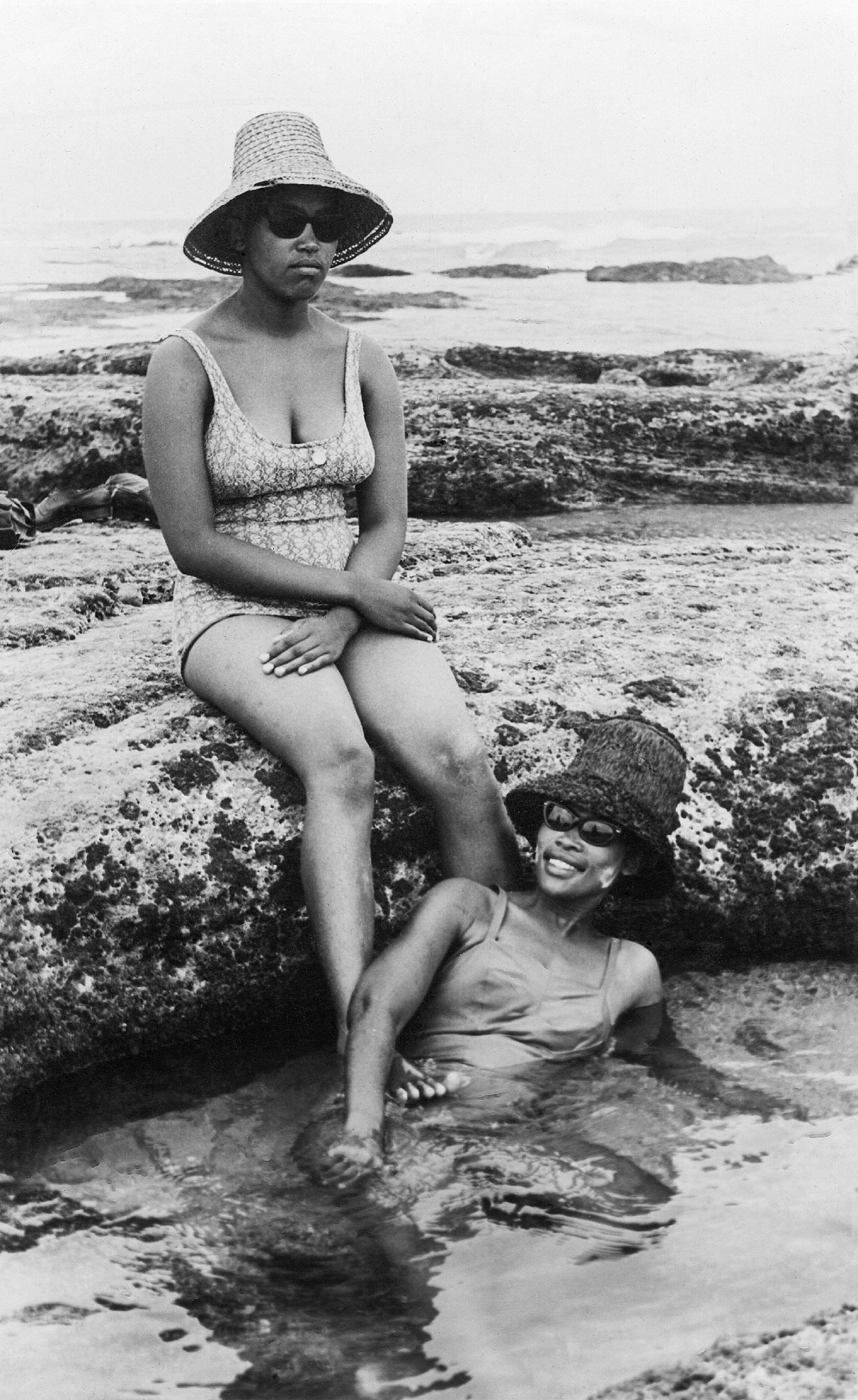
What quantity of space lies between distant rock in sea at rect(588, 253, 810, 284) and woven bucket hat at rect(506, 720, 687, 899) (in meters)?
5.13

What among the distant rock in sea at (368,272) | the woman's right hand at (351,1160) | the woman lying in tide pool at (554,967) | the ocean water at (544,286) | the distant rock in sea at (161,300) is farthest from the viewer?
the distant rock in sea at (368,272)

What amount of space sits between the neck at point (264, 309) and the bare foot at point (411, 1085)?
2009 mm

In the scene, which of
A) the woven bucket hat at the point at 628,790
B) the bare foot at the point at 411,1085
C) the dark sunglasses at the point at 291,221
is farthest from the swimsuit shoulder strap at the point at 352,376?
the bare foot at the point at 411,1085

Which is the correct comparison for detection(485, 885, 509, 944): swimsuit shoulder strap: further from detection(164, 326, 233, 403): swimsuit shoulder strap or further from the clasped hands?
detection(164, 326, 233, 403): swimsuit shoulder strap

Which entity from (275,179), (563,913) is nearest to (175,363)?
(275,179)

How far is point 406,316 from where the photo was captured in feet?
29.0

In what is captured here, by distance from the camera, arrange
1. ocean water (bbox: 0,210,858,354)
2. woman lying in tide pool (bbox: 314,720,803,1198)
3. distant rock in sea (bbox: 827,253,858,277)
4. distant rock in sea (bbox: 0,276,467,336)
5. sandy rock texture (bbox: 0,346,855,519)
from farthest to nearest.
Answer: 1. distant rock in sea (bbox: 0,276,467,336)
2. distant rock in sea (bbox: 827,253,858,277)
3. ocean water (bbox: 0,210,858,354)
4. sandy rock texture (bbox: 0,346,855,519)
5. woman lying in tide pool (bbox: 314,720,803,1198)

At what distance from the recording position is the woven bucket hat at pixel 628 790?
12.2 feet

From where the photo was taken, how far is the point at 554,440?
25.2 feet

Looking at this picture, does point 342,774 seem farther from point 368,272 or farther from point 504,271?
point 368,272

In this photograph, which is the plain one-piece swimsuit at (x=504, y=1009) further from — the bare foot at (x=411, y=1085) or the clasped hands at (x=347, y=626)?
the clasped hands at (x=347, y=626)

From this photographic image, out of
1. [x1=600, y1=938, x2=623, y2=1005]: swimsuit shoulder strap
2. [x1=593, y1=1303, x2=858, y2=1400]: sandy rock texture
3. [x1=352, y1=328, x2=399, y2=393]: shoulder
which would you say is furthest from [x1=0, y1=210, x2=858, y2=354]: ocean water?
[x1=593, y1=1303, x2=858, y2=1400]: sandy rock texture

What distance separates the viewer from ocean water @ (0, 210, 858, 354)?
8.01 meters

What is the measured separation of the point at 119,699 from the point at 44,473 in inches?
148
